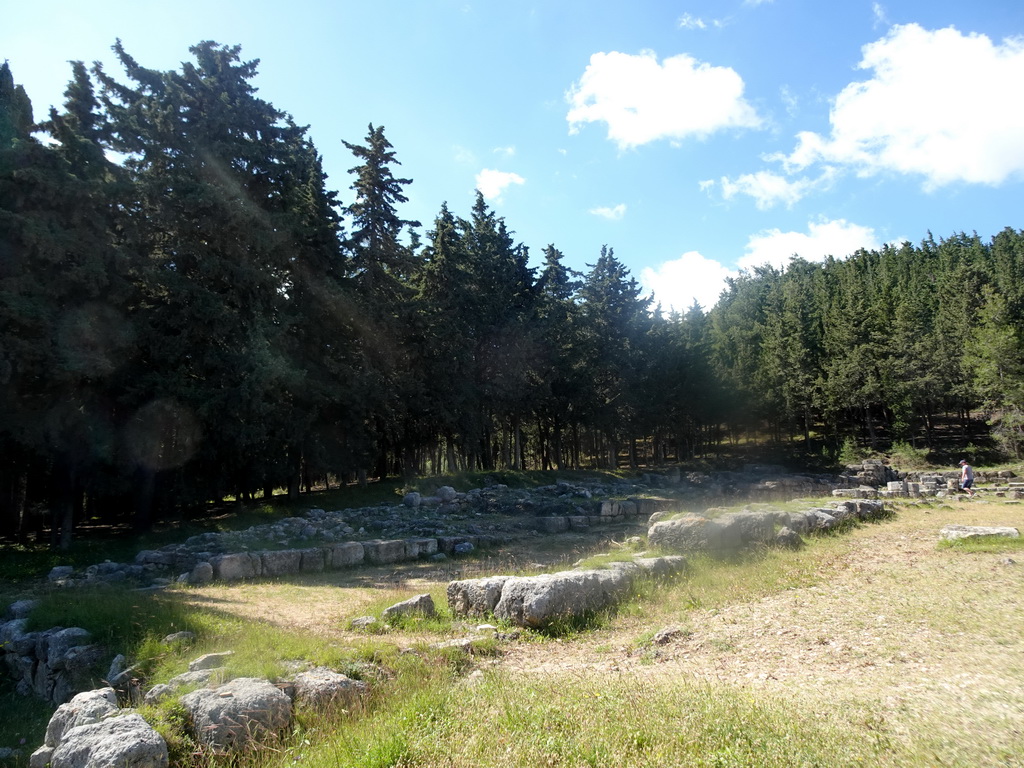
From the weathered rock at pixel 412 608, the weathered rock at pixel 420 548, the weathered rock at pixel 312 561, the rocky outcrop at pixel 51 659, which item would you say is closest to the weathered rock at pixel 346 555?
the weathered rock at pixel 312 561

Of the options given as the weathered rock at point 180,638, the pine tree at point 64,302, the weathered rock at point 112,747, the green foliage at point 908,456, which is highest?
the pine tree at point 64,302

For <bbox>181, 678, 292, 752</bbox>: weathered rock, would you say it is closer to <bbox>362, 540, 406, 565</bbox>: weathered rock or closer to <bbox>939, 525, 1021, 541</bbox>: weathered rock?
<bbox>362, 540, 406, 565</bbox>: weathered rock

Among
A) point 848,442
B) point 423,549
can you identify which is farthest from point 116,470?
point 848,442

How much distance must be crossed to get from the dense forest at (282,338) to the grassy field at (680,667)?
10.9m

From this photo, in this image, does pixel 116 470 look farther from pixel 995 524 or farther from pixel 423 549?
pixel 995 524

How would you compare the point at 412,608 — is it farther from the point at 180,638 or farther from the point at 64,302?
the point at 64,302

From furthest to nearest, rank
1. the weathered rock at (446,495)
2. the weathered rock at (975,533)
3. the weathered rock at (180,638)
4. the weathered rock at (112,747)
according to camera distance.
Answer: the weathered rock at (446,495)
the weathered rock at (975,533)
the weathered rock at (180,638)
the weathered rock at (112,747)

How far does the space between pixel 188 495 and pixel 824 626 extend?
22354 millimetres

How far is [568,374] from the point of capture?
4069cm

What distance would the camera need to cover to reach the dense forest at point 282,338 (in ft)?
61.9

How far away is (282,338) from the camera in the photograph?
926 inches

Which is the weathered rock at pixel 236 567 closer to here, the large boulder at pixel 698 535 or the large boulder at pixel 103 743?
the large boulder at pixel 103 743

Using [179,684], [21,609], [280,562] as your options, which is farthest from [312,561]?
[179,684]

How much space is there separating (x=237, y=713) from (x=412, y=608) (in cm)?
413
